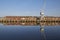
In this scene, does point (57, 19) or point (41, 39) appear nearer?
point (41, 39)

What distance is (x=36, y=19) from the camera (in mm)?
61406

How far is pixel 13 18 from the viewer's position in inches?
2518

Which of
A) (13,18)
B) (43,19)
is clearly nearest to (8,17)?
(13,18)

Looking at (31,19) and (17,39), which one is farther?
(31,19)

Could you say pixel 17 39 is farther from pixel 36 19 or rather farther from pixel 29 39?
pixel 36 19

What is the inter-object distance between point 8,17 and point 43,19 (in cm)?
1496

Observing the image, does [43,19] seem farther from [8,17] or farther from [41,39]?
[41,39]

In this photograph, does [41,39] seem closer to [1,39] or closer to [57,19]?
[1,39]

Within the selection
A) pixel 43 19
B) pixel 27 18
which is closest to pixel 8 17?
pixel 27 18

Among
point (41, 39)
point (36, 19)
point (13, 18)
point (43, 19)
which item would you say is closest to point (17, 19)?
point (13, 18)

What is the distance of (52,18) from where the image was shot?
6531cm

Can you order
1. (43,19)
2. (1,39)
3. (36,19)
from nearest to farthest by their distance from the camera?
(1,39) < (43,19) < (36,19)

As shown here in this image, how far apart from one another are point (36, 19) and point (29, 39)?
47844 millimetres

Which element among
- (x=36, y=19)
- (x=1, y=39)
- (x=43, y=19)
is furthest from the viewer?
(x=36, y=19)
